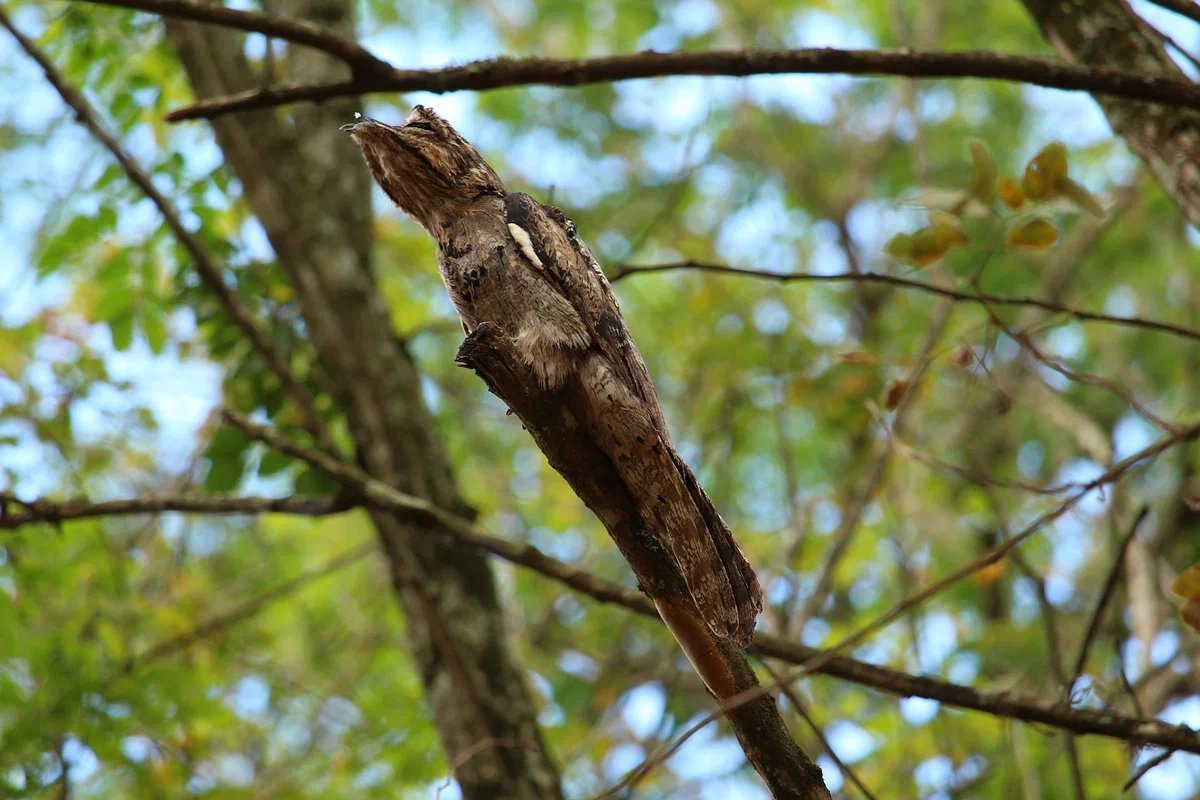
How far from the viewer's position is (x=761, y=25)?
9289 millimetres

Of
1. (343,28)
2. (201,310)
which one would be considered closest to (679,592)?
(201,310)

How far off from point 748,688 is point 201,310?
3.51 meters

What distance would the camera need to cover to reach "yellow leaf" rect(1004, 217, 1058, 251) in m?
3.20

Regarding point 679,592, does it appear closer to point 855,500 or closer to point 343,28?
point 855,500

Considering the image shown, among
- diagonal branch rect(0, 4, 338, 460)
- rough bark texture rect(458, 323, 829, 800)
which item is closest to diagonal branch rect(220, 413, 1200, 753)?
rough bark texture rect(458, 323, 829, 800)

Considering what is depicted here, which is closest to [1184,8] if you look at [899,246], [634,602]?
[899,246]

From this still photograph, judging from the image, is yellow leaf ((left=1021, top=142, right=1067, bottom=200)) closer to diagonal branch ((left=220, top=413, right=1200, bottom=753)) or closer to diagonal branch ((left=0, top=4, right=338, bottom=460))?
diagonal branch ((left=220, top=413, right=1200, bottom=753))

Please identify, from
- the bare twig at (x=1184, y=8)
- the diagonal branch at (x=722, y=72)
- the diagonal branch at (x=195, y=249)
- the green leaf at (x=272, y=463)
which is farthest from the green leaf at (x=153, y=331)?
the bare twig at (x=1184, y=8)

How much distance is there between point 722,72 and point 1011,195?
3.02 ft

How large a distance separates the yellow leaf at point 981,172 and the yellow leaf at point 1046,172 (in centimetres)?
12

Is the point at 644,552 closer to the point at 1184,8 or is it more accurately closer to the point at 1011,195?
the point at 1011,195

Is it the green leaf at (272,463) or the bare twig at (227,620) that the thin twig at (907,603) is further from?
the bare twig at (227,620)

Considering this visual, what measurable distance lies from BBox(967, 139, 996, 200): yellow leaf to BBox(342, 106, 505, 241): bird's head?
1.38 meters

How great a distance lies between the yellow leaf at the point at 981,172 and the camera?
3.27 m
